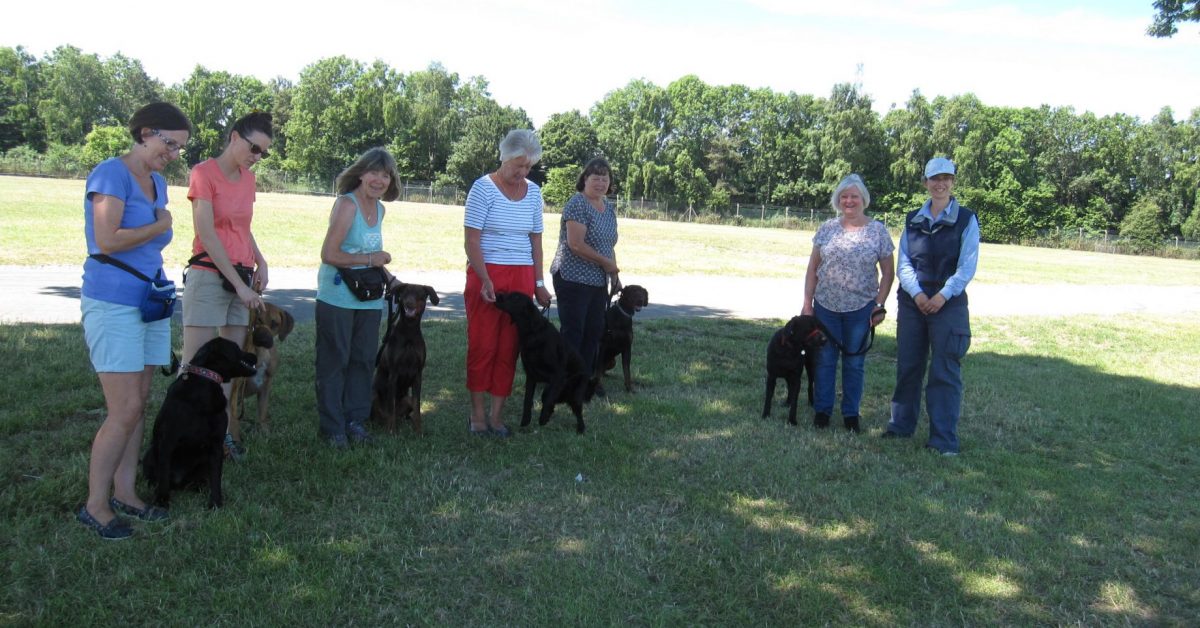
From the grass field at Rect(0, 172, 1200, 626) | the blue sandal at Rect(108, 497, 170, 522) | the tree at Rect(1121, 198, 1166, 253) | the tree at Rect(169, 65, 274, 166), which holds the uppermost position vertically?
the tree at Rect(169, 65, 274, 166)

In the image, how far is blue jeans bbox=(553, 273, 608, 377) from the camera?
19.4ft

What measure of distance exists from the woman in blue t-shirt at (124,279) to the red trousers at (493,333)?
197 cm

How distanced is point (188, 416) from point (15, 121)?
9472 centimetres

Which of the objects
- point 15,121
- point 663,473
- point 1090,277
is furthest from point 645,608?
point 15,121

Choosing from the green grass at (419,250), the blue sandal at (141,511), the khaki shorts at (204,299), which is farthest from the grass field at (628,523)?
the green grass at (419,250)

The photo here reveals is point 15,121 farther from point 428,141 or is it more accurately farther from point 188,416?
point 188,416

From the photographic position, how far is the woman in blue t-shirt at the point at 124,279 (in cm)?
331

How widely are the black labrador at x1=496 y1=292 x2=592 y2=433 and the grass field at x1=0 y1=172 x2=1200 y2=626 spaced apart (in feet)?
0.85

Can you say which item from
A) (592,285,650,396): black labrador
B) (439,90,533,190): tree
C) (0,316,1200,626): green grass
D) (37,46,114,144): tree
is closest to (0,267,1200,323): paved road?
(0,316,1200,626): green grass

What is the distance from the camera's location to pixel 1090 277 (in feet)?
84.9

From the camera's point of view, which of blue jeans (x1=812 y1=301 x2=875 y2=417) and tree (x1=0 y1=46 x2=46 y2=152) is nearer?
blue jeans (x1=812 y1=301 x2=875 y2=417)

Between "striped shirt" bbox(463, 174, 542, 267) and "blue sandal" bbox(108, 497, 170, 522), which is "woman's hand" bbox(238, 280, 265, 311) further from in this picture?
"striped shirt" bbox(463, 174, 542, 267)

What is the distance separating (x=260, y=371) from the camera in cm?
511

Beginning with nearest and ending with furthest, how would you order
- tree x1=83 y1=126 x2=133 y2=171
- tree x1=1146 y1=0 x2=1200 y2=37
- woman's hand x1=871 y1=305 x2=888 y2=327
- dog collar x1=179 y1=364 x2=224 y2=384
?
dog collar x1=179 y1=364 x2=224 y2=384
woman's hand x1=871 y1=305 x2=888 y2=327
tree x1=1146 y1=0 x2=1200 y2=37
tree x1=83 y1=126 x2=133 y2=171
